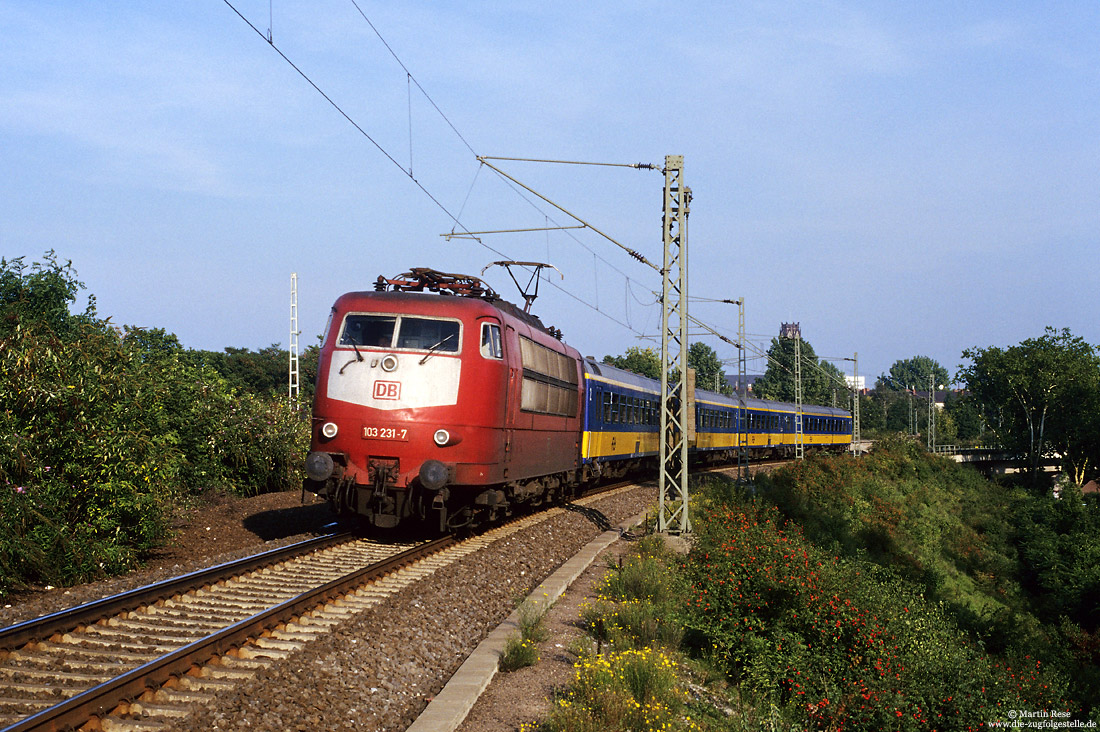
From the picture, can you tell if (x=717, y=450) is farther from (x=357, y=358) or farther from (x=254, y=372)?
(x=254, y=372)

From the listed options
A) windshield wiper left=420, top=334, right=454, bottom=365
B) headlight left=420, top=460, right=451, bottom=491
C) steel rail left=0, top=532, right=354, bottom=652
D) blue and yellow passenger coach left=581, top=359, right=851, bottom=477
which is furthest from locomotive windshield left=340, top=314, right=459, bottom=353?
blue and yellow passenger coach left=581, top=359, right=851, bottom=477

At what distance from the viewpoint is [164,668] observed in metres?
6.48

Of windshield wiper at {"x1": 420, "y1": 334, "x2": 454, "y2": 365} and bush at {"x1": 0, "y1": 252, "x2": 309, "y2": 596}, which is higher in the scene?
windshield wiper at {"x1": 420, "y1": 334, "x2": 454, "y2": 365}

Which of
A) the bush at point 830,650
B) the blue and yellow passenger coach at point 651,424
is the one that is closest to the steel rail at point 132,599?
the bush at point 830,650

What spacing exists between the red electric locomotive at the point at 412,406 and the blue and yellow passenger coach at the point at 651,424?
17.2 feet

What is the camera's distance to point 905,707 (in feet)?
24.7

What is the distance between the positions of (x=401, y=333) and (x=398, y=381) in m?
0.76

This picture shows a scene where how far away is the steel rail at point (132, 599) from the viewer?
719 centimetres

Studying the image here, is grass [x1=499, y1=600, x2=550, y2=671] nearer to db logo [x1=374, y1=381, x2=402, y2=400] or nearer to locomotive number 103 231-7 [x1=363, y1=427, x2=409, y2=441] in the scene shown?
locomotive number 103 231-7 [x1=363, y1=427, x2=409, y2=441]

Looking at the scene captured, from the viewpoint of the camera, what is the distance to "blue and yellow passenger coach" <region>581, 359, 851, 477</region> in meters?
23.4

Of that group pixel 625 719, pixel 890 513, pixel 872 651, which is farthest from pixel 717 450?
pixel 625 719

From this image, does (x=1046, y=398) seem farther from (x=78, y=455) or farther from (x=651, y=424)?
(x=78, y=455)

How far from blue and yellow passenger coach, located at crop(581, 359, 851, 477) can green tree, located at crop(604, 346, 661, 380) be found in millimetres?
55161

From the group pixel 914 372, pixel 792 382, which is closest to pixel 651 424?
pixel 792 382
